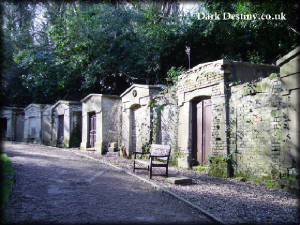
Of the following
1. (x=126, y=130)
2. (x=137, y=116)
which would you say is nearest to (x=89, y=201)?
(x=137, y=116)

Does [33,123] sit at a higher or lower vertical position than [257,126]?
higher

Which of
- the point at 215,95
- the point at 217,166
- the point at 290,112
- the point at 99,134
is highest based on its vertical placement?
the point at 215,95

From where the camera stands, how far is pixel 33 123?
22.2m

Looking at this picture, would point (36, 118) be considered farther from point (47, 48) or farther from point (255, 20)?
point (255, 20)

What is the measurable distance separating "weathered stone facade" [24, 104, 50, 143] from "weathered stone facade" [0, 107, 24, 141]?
1.18 m

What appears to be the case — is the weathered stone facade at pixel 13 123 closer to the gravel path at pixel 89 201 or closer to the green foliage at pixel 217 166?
the gravel path at pixel 89 201

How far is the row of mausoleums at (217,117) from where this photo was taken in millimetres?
6020

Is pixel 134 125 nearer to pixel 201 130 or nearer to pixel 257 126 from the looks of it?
pixel 201 130

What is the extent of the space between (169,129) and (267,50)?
20.7 feet

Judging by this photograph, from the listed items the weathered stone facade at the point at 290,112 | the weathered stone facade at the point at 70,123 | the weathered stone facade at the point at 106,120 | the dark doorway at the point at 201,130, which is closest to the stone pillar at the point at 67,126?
the weathered stone facade at the point at 70,123

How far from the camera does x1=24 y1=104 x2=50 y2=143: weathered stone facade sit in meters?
21.3

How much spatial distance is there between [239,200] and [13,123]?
22964mm

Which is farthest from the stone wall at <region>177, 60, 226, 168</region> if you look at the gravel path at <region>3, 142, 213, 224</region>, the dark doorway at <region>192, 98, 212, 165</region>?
the gravel path at <region>3, 142, 213, 224</region>

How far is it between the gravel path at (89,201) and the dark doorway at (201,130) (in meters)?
2.75
